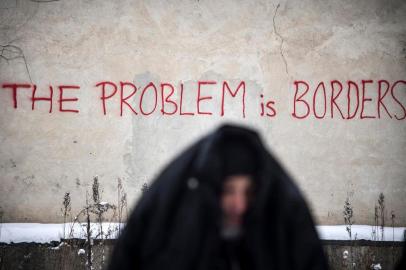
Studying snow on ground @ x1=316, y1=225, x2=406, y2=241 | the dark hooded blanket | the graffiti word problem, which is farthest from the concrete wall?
the dark hooded blanket

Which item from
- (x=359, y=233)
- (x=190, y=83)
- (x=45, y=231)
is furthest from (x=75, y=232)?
(x=359, y=233)

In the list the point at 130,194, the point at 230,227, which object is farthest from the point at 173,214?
the point at 130,194

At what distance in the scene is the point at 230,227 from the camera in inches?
61.4

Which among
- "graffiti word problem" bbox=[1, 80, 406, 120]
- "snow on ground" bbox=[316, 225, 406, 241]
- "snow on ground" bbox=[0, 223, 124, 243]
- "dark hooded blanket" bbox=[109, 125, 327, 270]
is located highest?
"graffiti word problem" bbox=[1, 80, 406, 120]

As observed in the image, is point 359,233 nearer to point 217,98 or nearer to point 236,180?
point 217,98

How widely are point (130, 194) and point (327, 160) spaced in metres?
2.23

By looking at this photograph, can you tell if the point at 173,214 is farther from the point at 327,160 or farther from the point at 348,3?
the point at 348,3

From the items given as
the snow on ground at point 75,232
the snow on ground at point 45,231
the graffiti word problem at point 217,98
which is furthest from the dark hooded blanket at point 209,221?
the graffiti word problem at point 217,98

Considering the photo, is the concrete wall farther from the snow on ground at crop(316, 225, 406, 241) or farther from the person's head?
the person's head

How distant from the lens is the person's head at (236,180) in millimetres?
1528

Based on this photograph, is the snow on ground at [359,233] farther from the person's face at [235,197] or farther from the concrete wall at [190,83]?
the person's face at [235,197]

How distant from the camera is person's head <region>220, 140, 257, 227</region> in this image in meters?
1.53

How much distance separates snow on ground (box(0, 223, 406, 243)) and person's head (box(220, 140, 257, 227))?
7.55ft

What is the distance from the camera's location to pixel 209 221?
4.86 feet
